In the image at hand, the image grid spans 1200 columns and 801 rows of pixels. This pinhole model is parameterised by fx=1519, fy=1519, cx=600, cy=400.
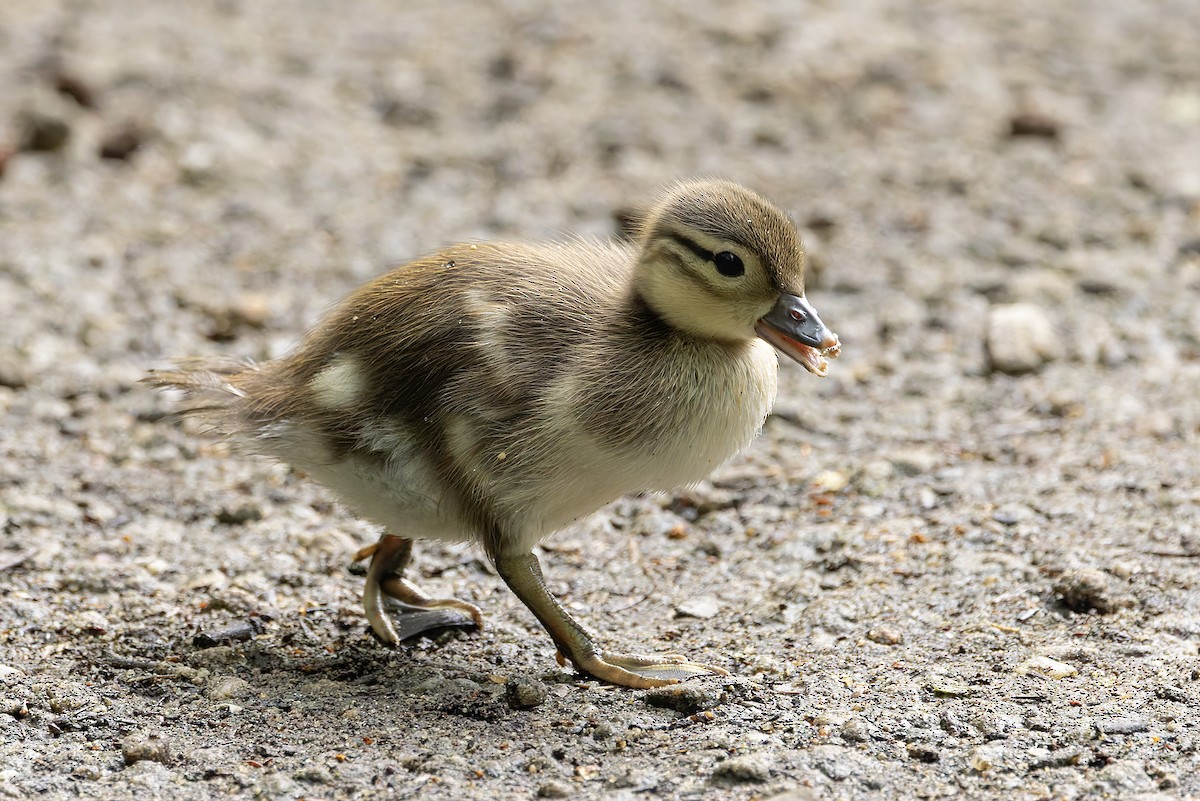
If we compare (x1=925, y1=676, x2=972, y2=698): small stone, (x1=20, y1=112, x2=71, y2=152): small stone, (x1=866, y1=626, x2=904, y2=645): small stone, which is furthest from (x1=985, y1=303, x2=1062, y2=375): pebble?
(x1=20, y1=112, x2=71, y2=152): small stone

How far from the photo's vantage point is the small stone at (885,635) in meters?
4.14

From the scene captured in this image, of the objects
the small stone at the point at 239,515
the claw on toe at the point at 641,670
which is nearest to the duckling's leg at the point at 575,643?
the claw on toe at the point at 641,670

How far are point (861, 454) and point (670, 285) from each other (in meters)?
A: 1.76

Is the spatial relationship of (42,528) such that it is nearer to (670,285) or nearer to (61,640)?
(61,640)

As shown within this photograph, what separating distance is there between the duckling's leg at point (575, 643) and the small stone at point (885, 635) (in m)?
0.49

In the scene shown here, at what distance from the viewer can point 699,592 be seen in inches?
179

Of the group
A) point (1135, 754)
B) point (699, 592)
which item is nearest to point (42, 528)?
point (699, 592)

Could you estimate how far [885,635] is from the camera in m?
4.16

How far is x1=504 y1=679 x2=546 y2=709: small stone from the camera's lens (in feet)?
12.6

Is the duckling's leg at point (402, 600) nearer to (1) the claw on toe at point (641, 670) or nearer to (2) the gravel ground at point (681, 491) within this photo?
(2) the gravel ground at point (681, 491)

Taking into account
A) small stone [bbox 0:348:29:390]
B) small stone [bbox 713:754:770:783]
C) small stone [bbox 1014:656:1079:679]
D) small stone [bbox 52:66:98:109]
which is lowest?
small stone [bbox 0:348:29:390]

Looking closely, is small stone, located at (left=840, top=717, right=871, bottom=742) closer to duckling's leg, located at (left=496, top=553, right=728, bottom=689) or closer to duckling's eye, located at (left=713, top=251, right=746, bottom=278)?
duckling's leg, located at (left=496, top=553, right=728, bottom=689)

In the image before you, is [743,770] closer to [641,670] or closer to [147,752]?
[641,670]

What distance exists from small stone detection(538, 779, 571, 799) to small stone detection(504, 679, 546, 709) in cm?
43
